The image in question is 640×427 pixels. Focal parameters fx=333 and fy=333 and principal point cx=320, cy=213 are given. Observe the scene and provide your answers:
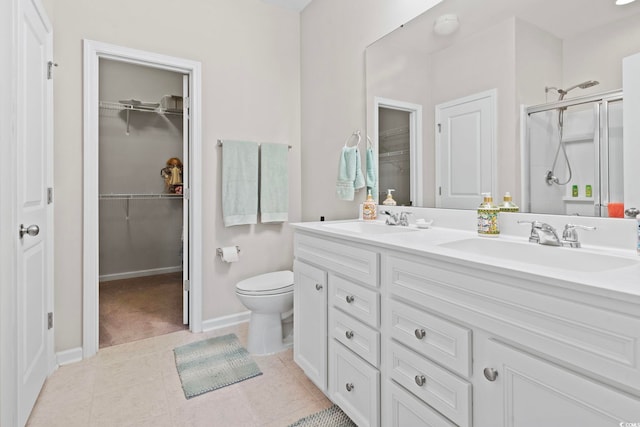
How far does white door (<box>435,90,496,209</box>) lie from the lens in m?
1.51

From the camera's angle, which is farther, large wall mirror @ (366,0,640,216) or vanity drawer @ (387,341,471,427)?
large wall mirror @ (366,0,640,216)

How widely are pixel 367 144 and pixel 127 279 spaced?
344cm

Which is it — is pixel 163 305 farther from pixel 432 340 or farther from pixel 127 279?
pixel 432 340

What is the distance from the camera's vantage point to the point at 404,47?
1.93 meters

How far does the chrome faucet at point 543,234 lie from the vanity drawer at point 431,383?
594 mm

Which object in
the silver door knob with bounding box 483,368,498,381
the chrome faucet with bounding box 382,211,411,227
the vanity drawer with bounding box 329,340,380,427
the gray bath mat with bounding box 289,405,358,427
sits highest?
the chrome faucet with bounding box 382,211,411,227

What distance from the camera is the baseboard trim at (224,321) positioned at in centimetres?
256

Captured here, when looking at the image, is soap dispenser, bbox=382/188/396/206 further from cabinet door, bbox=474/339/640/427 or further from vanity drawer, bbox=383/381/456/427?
cabinet door, bbox=474/339/640/427

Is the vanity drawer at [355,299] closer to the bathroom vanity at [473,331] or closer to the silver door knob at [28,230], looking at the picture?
the bathroom vanity at [473,331]

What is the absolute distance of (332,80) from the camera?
2553mm

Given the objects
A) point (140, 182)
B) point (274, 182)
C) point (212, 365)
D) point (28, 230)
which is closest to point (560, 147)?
point (274, 182)

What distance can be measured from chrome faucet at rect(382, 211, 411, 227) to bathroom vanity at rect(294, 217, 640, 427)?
Result: 0.26m

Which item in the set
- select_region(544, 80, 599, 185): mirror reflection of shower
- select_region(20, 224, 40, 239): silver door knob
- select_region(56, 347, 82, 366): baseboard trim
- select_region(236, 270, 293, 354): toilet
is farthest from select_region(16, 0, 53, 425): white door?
select_region(544, 80, 599, 185): mirror reflection of shower

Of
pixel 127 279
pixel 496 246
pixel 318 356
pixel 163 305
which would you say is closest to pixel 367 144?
pixel 496 246
